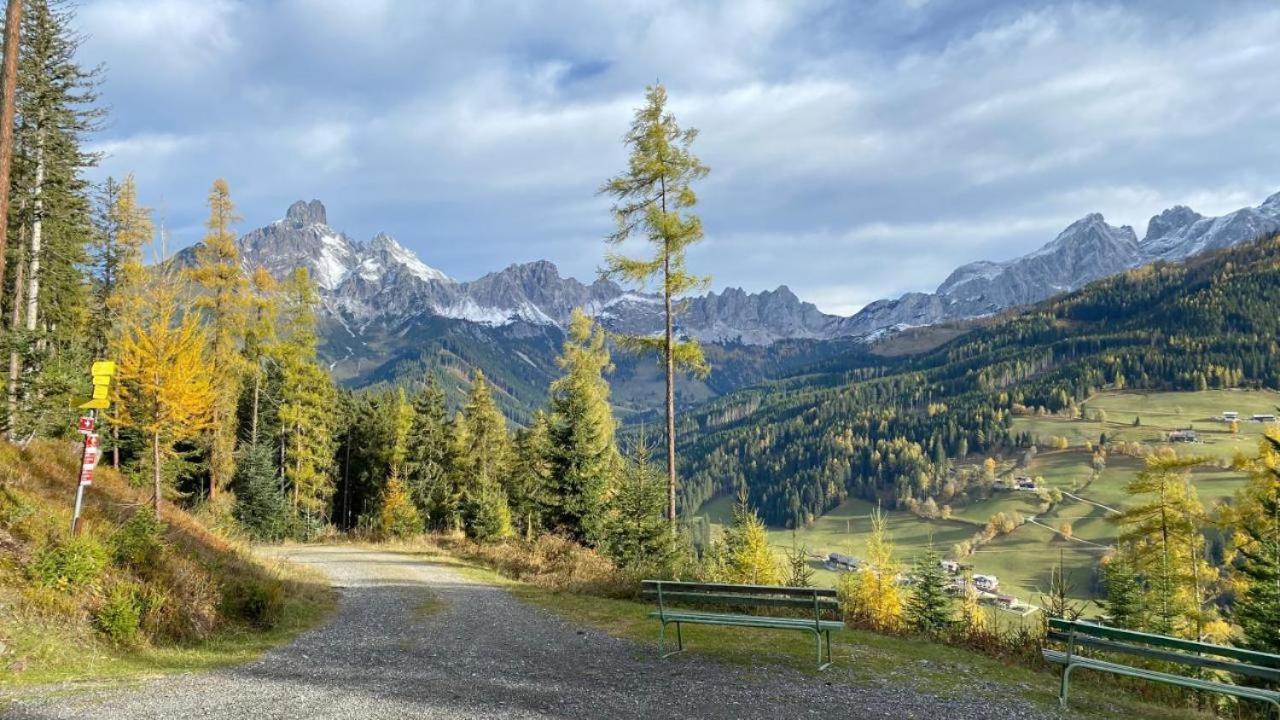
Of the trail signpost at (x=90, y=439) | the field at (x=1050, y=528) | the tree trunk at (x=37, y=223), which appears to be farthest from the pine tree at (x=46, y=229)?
the field at (x=1050, y=528)

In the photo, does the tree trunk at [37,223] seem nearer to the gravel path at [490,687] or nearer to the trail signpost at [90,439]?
the trail signpost at [90,439]

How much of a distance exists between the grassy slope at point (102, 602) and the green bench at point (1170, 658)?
41.6 feet

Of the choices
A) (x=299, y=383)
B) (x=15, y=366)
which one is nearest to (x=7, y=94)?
(x=15, y=366)

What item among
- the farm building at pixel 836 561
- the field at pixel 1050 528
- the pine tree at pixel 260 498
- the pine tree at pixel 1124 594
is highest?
the pine tree at pixel 260 498

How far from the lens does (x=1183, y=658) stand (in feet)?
27.6

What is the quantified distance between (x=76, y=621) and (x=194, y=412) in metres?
12.9

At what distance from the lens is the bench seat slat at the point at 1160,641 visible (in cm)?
809

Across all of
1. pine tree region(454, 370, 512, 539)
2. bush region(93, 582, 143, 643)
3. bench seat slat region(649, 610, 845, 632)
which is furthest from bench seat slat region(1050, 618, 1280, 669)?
pine tree region(454, 370, 512, 539)

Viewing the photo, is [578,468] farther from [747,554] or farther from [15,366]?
[15,366]

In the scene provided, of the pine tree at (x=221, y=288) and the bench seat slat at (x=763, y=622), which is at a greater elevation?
the pine tree at (x=221, y=288)

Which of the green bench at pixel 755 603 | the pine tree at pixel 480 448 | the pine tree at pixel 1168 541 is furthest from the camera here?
the pine tree at pixel 480 448

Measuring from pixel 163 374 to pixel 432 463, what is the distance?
32.7 meters

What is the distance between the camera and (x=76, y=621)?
10266 mm

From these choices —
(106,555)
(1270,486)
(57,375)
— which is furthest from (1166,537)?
(57,375)
